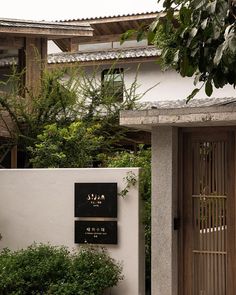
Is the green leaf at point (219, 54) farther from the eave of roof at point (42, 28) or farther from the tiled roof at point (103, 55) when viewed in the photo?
the tiled roof at point (103, 55)

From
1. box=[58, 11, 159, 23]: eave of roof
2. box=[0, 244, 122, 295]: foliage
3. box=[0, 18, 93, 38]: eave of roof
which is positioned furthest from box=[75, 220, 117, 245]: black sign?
box=[58, 11, 159, 23]: eave of roof

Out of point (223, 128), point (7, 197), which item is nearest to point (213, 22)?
point (223, 128)

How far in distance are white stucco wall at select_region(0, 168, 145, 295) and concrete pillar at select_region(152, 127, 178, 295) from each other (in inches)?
30.6

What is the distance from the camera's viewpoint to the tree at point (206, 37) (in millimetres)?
5883

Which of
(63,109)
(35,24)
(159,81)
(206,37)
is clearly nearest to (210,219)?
(206,37)

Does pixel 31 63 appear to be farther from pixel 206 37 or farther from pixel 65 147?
pixel 206 37

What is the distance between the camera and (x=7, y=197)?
11.7 m

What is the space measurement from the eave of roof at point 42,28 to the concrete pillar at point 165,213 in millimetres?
8425

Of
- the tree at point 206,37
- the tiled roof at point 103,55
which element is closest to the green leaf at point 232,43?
the tree at point 206,37

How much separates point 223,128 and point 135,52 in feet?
44.5

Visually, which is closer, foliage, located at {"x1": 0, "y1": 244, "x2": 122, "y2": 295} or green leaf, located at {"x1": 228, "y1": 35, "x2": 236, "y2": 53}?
green leaf, located at {"x1": 228, "y1": 35, "x2": 236, "y2": 53}

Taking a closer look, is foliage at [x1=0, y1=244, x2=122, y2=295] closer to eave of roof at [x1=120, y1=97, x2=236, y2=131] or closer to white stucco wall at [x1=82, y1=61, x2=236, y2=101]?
eave of roof at [x1=120, y1=97, x2=236, y2=131]

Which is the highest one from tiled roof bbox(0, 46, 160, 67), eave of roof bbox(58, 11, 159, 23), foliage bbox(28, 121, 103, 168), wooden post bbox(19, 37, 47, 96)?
eave of roof bbox(58, 11, 159, 23)

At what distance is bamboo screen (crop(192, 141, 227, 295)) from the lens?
9.58 metres
